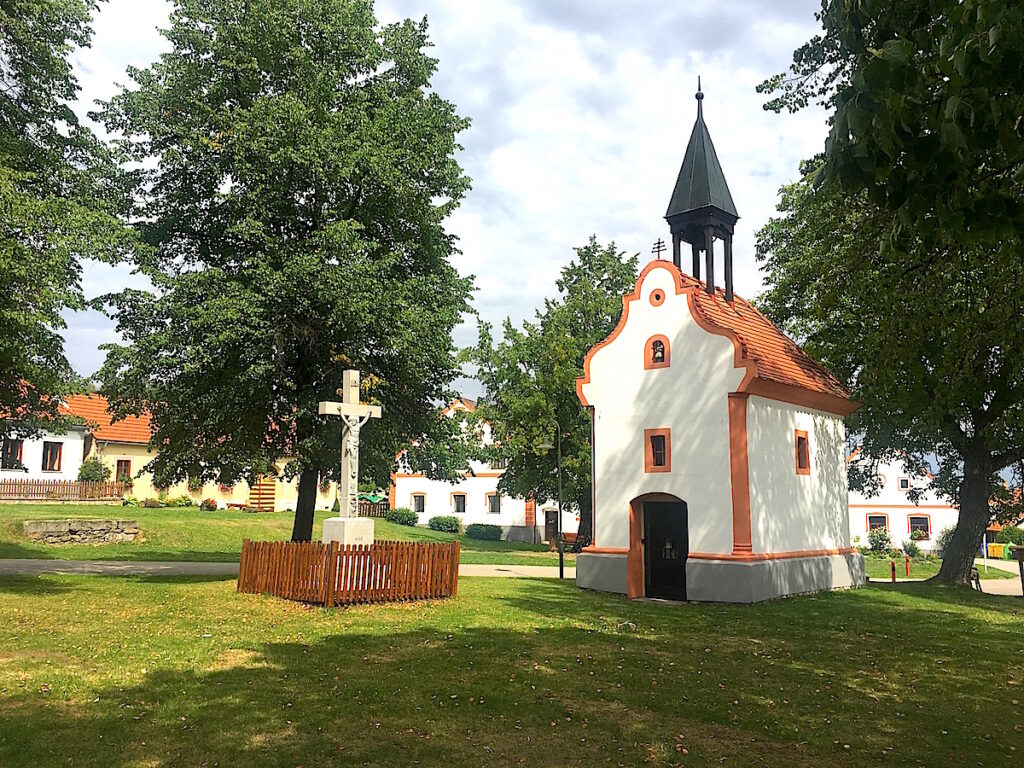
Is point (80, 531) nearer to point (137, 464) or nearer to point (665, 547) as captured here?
point (137, 464)

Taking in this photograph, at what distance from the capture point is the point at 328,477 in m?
22.8

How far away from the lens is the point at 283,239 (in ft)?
63.6

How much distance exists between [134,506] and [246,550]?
27213 mm

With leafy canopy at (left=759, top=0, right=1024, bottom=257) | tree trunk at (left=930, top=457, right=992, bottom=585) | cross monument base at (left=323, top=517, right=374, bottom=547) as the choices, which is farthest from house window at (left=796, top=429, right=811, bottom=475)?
leafy canopy at (left=759, top=0, right=1024, bottom=257)

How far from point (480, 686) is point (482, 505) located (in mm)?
46742

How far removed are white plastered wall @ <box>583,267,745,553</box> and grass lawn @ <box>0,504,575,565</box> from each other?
12981 millimetres

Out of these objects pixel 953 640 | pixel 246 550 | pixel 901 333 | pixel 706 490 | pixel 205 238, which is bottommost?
pixel 953 640

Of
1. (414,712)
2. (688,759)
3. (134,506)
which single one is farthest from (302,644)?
(134,506)

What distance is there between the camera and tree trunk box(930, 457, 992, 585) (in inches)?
939

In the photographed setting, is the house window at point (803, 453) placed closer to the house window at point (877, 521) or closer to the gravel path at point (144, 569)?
the gravel path at point (144, 569)

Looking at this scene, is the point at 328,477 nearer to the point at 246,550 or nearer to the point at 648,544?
the point at 246,550

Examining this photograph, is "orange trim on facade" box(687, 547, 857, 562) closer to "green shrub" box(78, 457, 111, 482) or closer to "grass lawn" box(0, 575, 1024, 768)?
"grass lawn" box(0, 575, 1024, 768)

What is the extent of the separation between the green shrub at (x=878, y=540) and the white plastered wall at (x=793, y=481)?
114 feet

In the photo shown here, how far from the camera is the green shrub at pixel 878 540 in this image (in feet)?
176
